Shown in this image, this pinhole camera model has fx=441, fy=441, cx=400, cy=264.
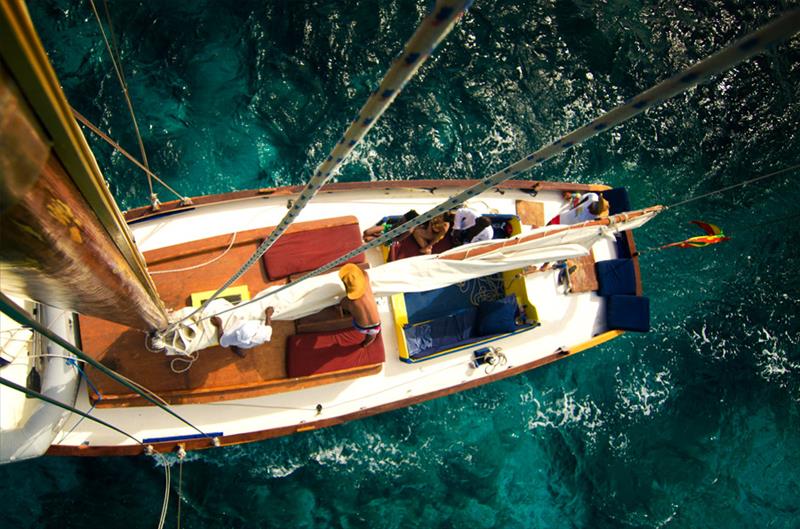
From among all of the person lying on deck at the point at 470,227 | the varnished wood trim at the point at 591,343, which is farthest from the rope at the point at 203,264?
the varnished wood trim at the point at 591,343

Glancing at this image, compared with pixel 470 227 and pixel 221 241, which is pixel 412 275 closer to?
pixel 470 227

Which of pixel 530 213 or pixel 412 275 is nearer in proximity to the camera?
pixel 412 275

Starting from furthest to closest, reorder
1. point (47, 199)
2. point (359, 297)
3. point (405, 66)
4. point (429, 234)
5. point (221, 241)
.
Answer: point (429, 234) < point (221, 241) < point (359, 297) < point (405, 66) < point (47, 199)

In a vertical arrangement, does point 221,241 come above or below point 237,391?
above

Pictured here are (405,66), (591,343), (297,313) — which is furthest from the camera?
(591,343)

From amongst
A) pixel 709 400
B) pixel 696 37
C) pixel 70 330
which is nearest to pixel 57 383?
pixel 70 330

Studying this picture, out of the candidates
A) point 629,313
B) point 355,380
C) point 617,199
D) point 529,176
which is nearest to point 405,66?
point 355,380

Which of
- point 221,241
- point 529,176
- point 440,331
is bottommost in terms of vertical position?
point 440,331

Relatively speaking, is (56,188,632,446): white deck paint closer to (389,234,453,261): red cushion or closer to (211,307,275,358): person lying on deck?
(389,234,453,261): red cushion
